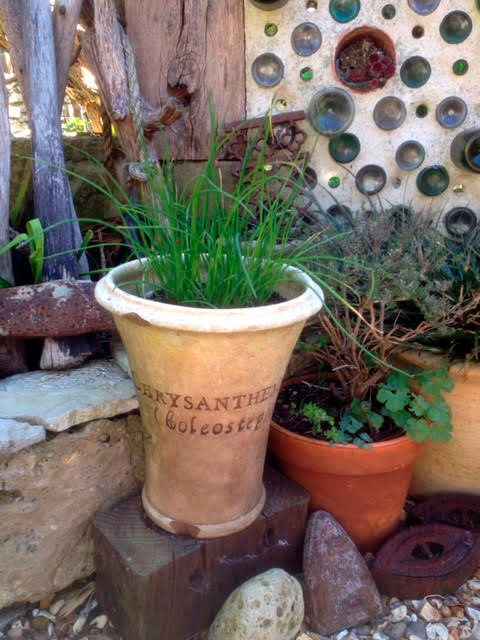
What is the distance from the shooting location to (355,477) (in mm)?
1732

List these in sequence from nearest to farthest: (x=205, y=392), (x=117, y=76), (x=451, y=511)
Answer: (x=205, y=392) < (x=451, y=511) < (x=117, y=76)

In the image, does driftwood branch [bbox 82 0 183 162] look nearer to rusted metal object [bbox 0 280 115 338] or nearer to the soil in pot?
rusted metal object [bbox 0 280 115 338]

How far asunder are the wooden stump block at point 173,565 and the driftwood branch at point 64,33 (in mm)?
1468

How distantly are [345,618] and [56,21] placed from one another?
2156 mm

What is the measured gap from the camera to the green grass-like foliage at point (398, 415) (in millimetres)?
1650

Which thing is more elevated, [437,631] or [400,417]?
[400,417]

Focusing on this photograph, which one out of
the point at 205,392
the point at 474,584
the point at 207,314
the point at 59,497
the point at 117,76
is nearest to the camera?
the point at 207,314

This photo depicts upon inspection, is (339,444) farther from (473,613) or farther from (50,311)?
(50,311)

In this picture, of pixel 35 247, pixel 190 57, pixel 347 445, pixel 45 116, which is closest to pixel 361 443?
pixel 347 445

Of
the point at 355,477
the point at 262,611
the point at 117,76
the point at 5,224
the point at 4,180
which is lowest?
the point at 262,611

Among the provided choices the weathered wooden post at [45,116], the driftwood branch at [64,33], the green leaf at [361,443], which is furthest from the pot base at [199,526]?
the driftwood branch at [64,33]

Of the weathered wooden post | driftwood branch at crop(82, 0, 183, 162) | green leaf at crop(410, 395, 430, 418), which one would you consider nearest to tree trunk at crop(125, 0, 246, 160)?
→ driftwood branch at crop(82, 0, 183, 162)

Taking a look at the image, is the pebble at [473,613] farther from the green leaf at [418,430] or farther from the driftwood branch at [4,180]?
the driftwood branch at [4,180]

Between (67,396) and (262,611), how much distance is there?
764 millimetres
